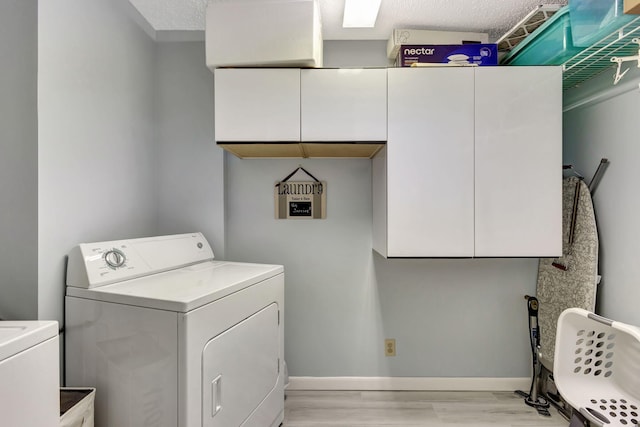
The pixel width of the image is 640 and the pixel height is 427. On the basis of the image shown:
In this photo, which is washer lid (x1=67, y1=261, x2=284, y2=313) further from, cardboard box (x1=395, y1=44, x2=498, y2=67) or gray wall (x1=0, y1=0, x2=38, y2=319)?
cardboard box (x1=395, y1=44, x2=498, y2=67)

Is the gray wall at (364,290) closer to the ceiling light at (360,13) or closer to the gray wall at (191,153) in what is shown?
the gray wall at (191,153)

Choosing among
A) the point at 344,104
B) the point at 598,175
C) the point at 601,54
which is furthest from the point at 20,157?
the point at 598,175

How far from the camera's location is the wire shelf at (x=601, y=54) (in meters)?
1.40

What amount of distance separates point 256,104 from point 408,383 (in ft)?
6.76

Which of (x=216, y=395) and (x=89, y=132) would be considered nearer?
(x=216, y=395)

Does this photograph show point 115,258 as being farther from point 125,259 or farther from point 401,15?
point 401,15

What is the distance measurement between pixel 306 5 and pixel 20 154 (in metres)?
1.44

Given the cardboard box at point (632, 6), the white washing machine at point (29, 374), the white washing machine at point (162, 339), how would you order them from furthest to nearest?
the white washing machine at point (162, 339)
the cardboard box at point (632, 6)
the white washing machine at point (29, 374)

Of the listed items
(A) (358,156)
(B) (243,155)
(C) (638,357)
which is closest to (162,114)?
(B) (243,155)

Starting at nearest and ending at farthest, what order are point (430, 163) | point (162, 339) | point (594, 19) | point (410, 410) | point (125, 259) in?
point (162, 339) < point (594, 19) < point (125, 259) < point (430, 163) < point (410, 410)

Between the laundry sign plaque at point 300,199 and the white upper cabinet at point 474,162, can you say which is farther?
the laundry sign plaque at point 300,199

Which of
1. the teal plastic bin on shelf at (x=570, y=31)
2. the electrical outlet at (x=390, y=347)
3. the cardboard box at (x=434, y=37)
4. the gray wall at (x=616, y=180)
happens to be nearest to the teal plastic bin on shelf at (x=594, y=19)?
the teal plastic bin on shelf at (x=570, y=31)

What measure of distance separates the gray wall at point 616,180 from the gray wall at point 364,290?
0.53 m

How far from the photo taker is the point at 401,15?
78.9 inches
